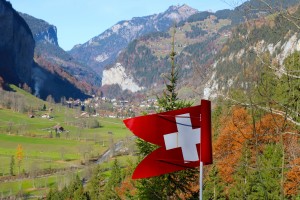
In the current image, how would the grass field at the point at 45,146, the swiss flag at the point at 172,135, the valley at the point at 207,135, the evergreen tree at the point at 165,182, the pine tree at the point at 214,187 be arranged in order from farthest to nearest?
1. the grass field at the point at 45,146
2. the pine tree at the point at 214,187
3. the evergreen tree at the point at 165,182
4. the swiss flag at the point at 172,135
5. the valley at the point at 207,135

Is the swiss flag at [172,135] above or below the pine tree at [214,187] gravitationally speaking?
above

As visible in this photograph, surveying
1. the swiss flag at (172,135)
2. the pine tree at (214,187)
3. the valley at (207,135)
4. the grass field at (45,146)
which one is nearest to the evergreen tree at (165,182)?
the valley at (207,135)

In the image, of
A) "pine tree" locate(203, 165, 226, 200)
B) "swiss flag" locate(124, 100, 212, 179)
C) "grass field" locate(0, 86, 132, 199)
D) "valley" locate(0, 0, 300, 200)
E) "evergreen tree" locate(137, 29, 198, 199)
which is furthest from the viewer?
"grass field" locate(0, 86, 132, 199)

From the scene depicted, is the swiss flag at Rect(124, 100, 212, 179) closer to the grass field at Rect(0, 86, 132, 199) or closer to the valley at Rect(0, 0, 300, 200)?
the valley at Rect(0, 0, 300, 200)

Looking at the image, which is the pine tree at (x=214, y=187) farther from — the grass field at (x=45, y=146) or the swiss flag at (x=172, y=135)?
the grass field at (x=45, y=146)

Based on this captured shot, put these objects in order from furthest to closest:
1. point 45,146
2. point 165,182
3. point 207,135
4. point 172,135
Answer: point 45,146, point 165,182, point 172,135, point 207,135

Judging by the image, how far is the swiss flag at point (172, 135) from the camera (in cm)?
576

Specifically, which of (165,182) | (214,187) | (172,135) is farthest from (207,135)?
(214,187)

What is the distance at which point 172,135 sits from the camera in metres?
5.84

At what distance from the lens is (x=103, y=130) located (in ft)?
554

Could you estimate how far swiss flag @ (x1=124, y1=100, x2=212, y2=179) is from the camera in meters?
5.76

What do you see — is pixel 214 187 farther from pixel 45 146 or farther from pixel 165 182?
pixel 45 146

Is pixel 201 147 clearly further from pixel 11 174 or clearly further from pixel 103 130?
pixel 103 130

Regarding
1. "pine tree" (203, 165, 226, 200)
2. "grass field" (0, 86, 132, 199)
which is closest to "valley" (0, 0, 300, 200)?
"pine tree" (203, 165, 226, 200)
